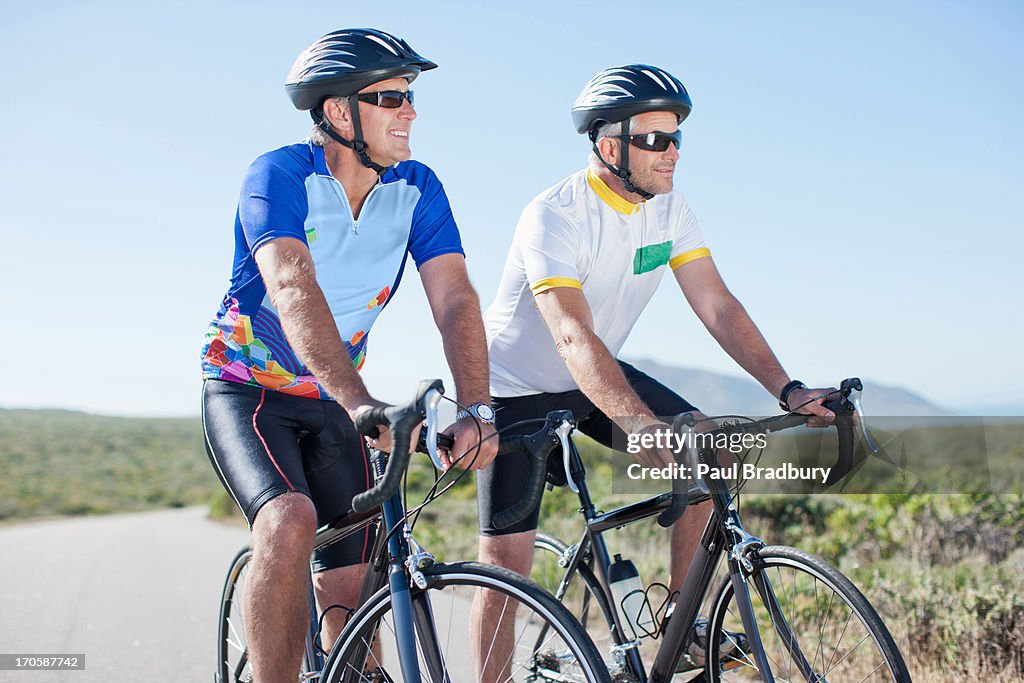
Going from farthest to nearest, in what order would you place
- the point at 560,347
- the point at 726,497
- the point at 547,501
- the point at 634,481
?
the point at 547,501
the point at 634,481
the point at 560,347
the point at 726,497

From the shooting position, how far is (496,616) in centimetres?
361

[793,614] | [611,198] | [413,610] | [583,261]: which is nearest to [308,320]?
[413,610]

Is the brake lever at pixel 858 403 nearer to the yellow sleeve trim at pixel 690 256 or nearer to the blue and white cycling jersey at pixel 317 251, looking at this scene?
the yellow sleeve trim at pixel 690 256

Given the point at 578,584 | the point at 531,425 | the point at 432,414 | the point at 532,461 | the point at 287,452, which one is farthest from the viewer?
the point at 578,584

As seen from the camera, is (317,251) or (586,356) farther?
(586,356)

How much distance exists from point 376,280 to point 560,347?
0.71 meters

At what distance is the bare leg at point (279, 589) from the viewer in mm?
2928

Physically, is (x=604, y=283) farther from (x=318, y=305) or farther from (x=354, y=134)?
(x=318, y=305)

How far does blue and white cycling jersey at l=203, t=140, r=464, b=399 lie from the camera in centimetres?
329

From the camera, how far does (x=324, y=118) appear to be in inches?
138

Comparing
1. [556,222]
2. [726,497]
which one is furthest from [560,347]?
[726,497]

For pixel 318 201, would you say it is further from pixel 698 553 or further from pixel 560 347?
pixel 698 553

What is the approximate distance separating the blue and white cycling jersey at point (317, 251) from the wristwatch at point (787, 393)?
1319mm

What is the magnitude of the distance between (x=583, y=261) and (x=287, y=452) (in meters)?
1.41
